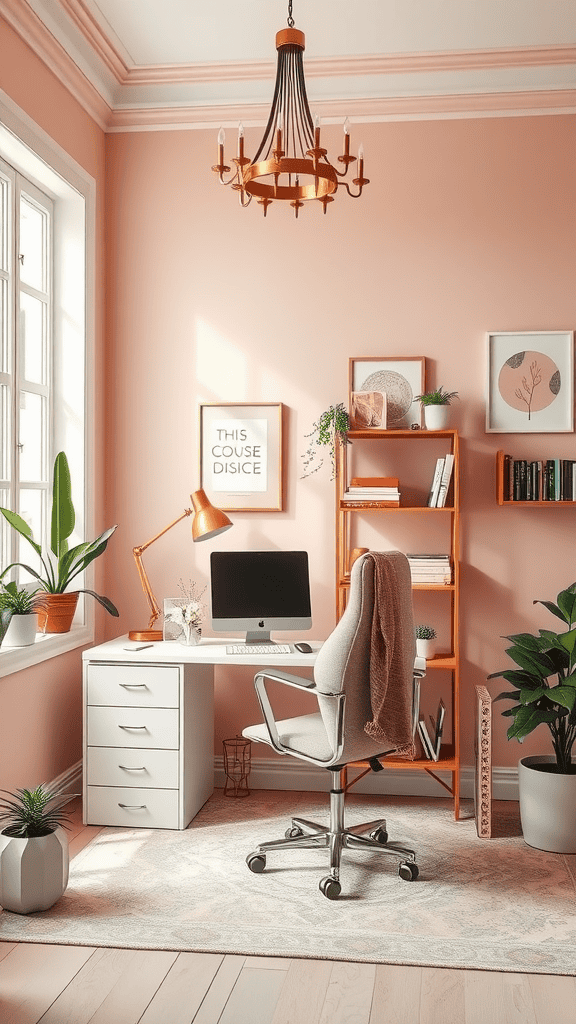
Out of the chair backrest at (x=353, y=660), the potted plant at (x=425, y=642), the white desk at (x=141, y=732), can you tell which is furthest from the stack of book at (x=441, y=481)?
the chair backrest at (x=353, y=660)

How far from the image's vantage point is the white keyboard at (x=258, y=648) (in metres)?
3.63

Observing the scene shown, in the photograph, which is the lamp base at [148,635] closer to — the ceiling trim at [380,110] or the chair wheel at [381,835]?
the chair wheel at [381,835]

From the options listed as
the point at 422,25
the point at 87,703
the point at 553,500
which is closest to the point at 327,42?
the point at 422,25

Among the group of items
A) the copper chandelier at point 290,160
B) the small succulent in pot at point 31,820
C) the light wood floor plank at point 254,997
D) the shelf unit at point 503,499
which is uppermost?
the copper chandelier at point 290,160

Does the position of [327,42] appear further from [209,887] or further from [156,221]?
[209,887]

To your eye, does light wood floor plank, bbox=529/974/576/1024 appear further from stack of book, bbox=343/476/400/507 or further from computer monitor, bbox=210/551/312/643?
stack of book, bbox=343/476/400/507

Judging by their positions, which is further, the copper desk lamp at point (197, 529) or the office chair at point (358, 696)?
the copper desk lamp at point (197, 529)

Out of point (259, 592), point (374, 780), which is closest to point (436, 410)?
point (259, 592)

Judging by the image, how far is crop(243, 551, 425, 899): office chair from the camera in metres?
2.93

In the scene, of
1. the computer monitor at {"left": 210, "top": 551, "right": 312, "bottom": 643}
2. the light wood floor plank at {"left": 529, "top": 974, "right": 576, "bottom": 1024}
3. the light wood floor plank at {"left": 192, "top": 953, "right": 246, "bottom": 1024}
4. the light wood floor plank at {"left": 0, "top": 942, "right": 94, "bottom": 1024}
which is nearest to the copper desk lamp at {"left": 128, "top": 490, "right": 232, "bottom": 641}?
the computer monitor at {"left": 210, "top": 551, "right": 312, "bottom": 643}

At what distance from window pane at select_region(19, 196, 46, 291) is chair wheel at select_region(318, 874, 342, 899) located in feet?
8.63

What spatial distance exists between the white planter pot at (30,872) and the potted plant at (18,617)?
2.61 feet

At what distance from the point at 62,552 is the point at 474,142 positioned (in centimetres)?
252

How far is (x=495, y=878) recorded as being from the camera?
3133mm
